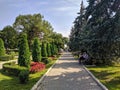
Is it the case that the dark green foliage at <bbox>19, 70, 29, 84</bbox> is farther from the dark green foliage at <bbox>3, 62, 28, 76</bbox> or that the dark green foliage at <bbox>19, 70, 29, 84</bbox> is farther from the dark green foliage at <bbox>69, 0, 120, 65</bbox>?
the dark green foliage at <bbox>69, 0, 120, 65</bbox>

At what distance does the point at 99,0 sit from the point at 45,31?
217 ft

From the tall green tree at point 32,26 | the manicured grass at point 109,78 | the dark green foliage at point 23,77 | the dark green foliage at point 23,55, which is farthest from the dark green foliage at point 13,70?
the tall green tree at point 32,26

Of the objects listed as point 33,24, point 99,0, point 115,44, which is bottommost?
point 115,44

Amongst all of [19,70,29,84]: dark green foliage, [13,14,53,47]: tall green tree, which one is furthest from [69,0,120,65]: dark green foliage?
[13,14,53,47]: tall green tree

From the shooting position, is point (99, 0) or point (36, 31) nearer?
point (99, 0)

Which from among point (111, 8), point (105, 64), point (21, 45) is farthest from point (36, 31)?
point (111, 8)

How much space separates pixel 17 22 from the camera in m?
85.9

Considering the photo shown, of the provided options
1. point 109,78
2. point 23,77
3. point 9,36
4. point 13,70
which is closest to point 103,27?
point 109,78

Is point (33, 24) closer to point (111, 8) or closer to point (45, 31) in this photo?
point (45, 31)

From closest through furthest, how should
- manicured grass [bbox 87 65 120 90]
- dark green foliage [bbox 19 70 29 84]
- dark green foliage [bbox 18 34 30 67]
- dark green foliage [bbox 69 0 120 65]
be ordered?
manicured grass [bbox 87 65 120 90] < dark green foliage [bbox 19 70 29 84] < dark green foliage [bbox 69 0 120 65] < dark green foliage [bbox 18 34 30 67]

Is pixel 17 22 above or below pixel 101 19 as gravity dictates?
above

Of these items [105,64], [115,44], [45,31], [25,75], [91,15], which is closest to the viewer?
[25,75]

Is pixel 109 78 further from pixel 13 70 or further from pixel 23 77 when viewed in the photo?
pixel 13 70

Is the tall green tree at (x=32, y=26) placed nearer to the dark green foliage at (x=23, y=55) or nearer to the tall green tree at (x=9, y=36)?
the tall green tree at (x=9, y=36)
